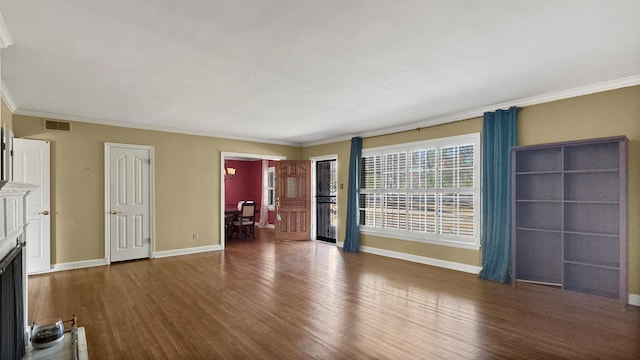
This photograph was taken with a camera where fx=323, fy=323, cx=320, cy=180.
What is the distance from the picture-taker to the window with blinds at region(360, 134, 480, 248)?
17.5 feet

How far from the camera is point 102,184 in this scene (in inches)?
231

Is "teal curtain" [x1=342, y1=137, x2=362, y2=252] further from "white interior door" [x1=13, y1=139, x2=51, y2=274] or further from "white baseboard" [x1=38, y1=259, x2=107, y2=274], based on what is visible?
"white interior door" [x1=13, y1=139, x2=51, y2=274]

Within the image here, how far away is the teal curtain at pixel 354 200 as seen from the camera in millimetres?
→ 7109

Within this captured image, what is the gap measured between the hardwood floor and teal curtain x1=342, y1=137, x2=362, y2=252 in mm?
1572

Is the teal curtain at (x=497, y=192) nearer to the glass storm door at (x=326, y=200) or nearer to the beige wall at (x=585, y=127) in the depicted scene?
the beige wall at (x=585, y=127)

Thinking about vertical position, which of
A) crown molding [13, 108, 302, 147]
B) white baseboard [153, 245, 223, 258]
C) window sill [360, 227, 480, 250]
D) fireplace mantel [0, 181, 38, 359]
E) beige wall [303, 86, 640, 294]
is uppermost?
crown molding [13, 108, 302, 147]

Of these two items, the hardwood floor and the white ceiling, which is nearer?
the white ceiling

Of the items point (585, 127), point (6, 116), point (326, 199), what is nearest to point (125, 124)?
point (6, 116)

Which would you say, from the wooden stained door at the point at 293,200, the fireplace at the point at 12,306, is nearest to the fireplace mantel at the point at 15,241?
the fireplace at the point at 12,306

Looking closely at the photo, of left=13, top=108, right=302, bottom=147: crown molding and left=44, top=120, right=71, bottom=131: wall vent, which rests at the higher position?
left=13, top=108, right=302, bottom=147: crown molding

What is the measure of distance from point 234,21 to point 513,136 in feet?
13.7

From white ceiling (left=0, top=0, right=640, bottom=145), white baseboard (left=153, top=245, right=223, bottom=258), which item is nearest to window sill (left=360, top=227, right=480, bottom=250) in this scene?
white ceiling (left=0, top=0, right=640, bottom=145)

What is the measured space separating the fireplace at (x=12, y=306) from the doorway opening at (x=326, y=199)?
618 centimetres

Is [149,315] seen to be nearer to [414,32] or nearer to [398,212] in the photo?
[414,32]
